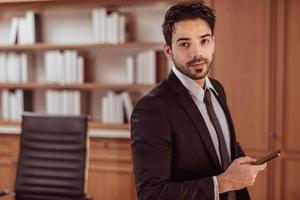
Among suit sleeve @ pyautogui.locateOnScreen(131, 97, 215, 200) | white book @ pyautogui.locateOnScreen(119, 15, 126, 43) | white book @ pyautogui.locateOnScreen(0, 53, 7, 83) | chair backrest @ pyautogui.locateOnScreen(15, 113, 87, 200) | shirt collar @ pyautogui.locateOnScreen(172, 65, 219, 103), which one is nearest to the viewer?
suit sleeve @ pyautogui.locateOnScreen(131, 97, 215, 200)

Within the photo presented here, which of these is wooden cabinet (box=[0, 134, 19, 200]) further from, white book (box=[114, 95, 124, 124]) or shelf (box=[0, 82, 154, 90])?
white book (box=[114, 95, 124, 124])

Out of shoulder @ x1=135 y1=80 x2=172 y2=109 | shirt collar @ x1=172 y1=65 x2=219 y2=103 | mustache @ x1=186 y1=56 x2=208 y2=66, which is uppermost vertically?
mustache @ x1=186 y1=56 x2=208 y2=66

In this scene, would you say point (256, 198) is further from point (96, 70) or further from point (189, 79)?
point (189, 79)

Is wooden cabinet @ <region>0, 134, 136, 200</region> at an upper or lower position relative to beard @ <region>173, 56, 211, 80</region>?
lower

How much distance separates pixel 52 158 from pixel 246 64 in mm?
1529

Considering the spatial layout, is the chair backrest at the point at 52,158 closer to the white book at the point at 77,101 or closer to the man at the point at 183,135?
the white book at the point at 77,101

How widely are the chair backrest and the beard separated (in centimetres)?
131

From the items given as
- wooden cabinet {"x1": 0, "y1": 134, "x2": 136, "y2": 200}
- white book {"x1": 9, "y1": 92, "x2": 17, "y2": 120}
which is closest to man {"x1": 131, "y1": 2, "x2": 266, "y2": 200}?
wooden cabinet {"x1": 0, "y1": 134, "x2": 136, "y2": 200}

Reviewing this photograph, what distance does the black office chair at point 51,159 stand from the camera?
2.53m

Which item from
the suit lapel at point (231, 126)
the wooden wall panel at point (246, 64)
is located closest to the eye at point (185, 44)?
the suit lapel at point (231, 126)

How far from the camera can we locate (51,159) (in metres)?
2.61

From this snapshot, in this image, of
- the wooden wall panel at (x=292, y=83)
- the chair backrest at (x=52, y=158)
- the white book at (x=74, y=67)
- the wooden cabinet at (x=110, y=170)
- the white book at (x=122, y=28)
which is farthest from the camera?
the white book at (x=74, y=67)

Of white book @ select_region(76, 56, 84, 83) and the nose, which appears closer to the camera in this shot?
the nose

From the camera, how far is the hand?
1.24 metres
